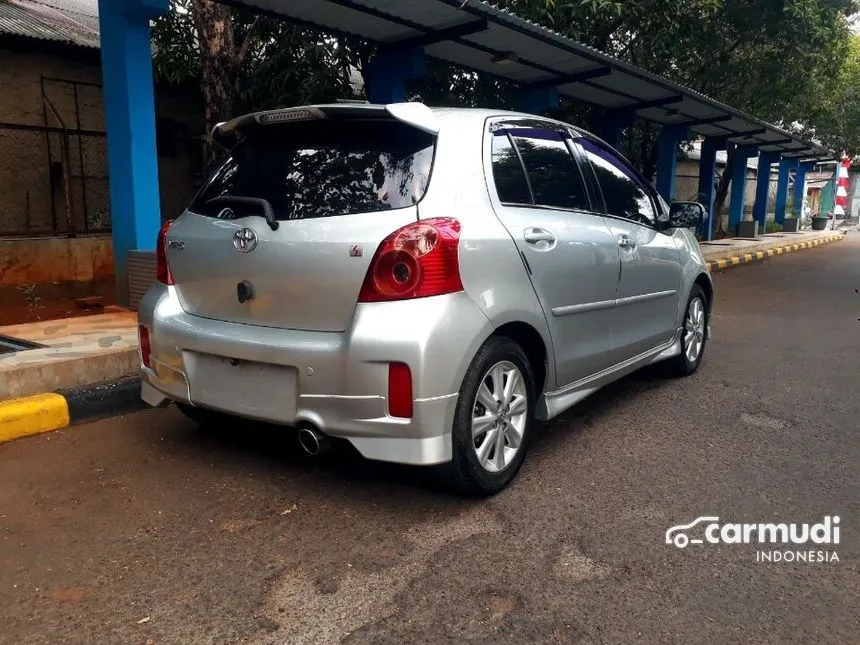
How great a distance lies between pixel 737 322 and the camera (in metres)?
7.77

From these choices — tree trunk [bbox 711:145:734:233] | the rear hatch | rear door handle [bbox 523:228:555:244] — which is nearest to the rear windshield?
the rear hatch

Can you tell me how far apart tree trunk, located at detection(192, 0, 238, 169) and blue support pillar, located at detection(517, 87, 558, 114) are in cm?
418

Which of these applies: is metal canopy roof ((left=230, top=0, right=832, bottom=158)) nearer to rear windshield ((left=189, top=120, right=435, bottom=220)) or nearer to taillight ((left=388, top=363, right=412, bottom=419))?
rear windshield ((left=189, top=120, right=435, bottom=220))

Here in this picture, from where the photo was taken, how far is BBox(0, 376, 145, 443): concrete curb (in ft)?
12.4

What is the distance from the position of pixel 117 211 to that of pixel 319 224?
14.0ft

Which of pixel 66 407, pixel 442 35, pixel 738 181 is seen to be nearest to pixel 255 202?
pixel 66 407

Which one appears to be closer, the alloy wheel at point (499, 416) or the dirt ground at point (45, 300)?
the alloy wheel at point (499, 416)

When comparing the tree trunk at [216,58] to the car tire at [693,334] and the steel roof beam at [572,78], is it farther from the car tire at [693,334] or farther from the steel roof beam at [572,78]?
the car tire at [693,334]

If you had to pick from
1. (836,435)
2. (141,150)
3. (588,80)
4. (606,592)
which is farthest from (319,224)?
(588,80)

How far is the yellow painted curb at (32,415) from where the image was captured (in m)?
3.73

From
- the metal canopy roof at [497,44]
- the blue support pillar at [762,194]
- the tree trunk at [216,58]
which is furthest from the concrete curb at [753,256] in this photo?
Answer: the tree trunk at [216,58]

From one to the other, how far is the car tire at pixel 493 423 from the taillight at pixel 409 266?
0.39 meters

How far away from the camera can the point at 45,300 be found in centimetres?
786

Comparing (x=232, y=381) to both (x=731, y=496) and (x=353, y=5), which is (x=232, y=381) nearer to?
(x=731, y=496)
